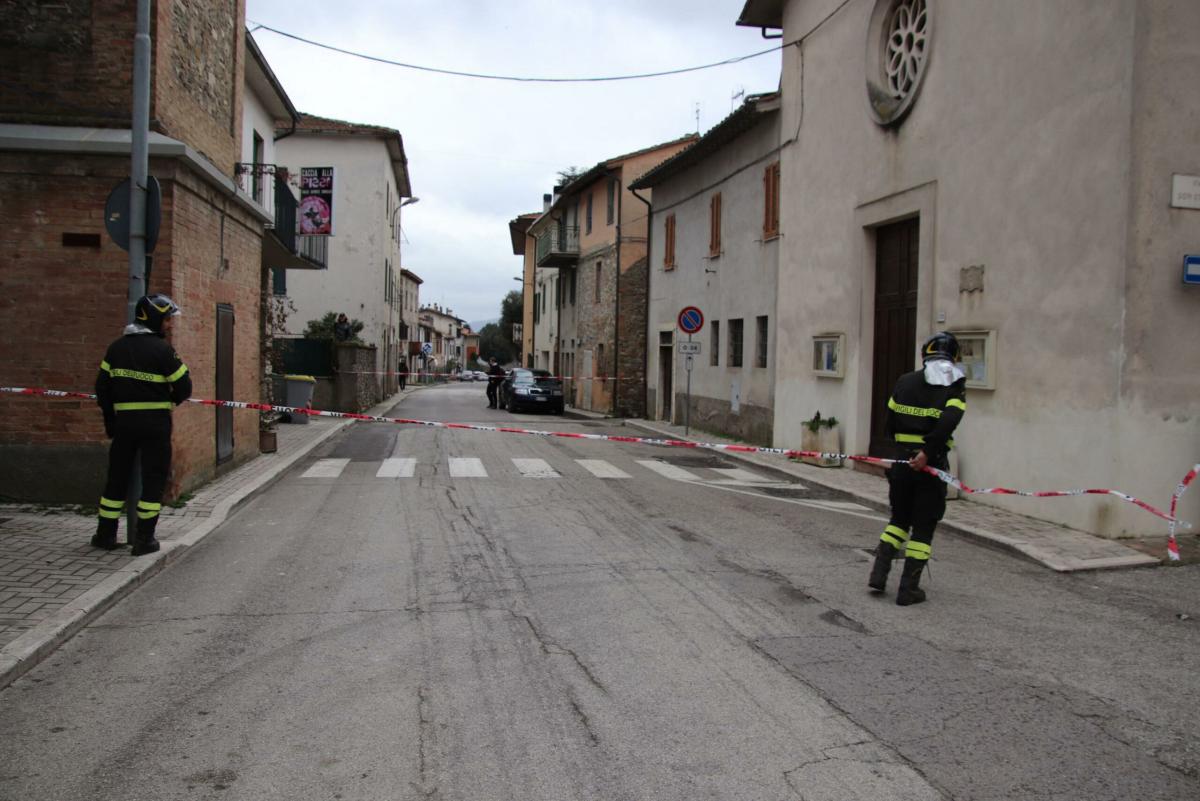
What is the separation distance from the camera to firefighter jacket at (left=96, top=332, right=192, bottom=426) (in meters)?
7.21

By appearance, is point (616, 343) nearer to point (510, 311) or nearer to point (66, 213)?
point (66, 213)

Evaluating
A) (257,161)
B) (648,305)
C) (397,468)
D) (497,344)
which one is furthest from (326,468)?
(497,344)

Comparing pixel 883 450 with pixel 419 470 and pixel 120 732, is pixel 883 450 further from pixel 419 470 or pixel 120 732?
pixel 120 732

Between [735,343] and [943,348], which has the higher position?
[735,343]

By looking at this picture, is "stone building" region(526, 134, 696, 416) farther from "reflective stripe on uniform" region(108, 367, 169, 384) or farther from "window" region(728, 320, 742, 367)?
"reflective stripe on uniform" region(108, 367, 169, 384)

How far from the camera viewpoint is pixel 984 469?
10914mm

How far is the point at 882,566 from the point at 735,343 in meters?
15.0

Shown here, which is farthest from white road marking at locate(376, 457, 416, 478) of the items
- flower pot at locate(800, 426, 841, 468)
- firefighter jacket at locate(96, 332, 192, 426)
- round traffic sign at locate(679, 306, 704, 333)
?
round traffic sign at locate(679, 306, 704, 333)

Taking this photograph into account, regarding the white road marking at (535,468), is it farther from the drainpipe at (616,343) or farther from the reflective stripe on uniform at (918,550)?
the drainpipe at (616,343)

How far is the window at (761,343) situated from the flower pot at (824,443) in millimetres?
4458

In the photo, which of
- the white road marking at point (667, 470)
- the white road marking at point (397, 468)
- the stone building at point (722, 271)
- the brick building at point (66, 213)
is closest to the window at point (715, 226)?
the stone building at point (722, 271)

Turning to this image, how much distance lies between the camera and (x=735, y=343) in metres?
21.4

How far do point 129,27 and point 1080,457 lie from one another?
10.0 meters

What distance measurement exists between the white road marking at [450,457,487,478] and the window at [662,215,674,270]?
12849 mm
